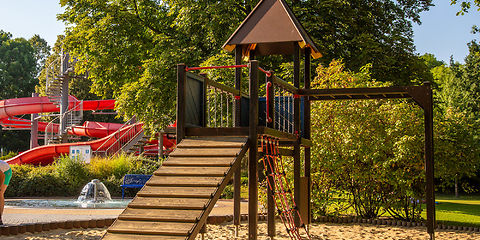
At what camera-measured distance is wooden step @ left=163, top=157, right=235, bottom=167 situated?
293 inches

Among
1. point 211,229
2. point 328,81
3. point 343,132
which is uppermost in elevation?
point 328,81

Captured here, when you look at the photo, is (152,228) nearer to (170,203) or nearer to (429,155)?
(170,203)

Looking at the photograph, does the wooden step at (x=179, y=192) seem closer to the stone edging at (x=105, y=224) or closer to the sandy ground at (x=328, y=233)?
the sandy ground at (x=328, y=233)

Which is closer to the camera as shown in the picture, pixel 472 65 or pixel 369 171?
pixel 369 171

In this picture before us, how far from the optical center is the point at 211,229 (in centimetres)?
1208

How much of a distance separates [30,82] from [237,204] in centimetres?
5715

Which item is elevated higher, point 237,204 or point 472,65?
point 472,65

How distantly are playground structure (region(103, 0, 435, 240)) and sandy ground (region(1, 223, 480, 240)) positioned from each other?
30.1 inches

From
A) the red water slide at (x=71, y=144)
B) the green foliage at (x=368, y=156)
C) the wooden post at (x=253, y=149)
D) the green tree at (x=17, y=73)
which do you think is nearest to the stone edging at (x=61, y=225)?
the green foliage at (x=368, y=156)

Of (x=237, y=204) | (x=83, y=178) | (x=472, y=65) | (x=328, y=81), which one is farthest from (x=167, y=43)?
(x=472, y=65)

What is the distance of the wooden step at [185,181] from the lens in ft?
23.3

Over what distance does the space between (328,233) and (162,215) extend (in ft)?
20.5

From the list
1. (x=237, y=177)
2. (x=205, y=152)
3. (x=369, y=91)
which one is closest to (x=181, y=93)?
(x=205, y=152)

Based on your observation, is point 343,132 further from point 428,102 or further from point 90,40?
point 90,40
